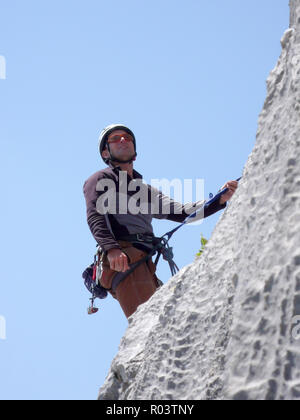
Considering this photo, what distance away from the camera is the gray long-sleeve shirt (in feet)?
22.5

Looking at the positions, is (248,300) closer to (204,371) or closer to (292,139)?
(204,371)

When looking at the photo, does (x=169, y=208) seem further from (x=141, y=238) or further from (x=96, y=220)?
(x=96, y=220)

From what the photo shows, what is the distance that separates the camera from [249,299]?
3.16m

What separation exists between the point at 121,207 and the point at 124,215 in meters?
0.09

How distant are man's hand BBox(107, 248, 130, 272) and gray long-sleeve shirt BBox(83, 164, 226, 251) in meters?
0.08

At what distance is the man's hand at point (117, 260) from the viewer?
6414mm

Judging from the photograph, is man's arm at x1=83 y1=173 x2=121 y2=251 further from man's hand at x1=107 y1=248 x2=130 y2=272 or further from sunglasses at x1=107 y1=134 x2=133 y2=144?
sunglasses at x1=107 y1=134 x2=133 y2=144

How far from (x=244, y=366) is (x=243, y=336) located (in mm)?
144

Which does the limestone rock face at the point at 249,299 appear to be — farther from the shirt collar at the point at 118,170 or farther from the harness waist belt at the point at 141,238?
the shirt collar at the point at 118,170

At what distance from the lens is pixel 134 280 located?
22.5 ft

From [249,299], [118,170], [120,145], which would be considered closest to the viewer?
[249,299]

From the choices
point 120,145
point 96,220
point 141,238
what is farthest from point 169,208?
point 96,220

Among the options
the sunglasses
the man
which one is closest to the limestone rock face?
the man
